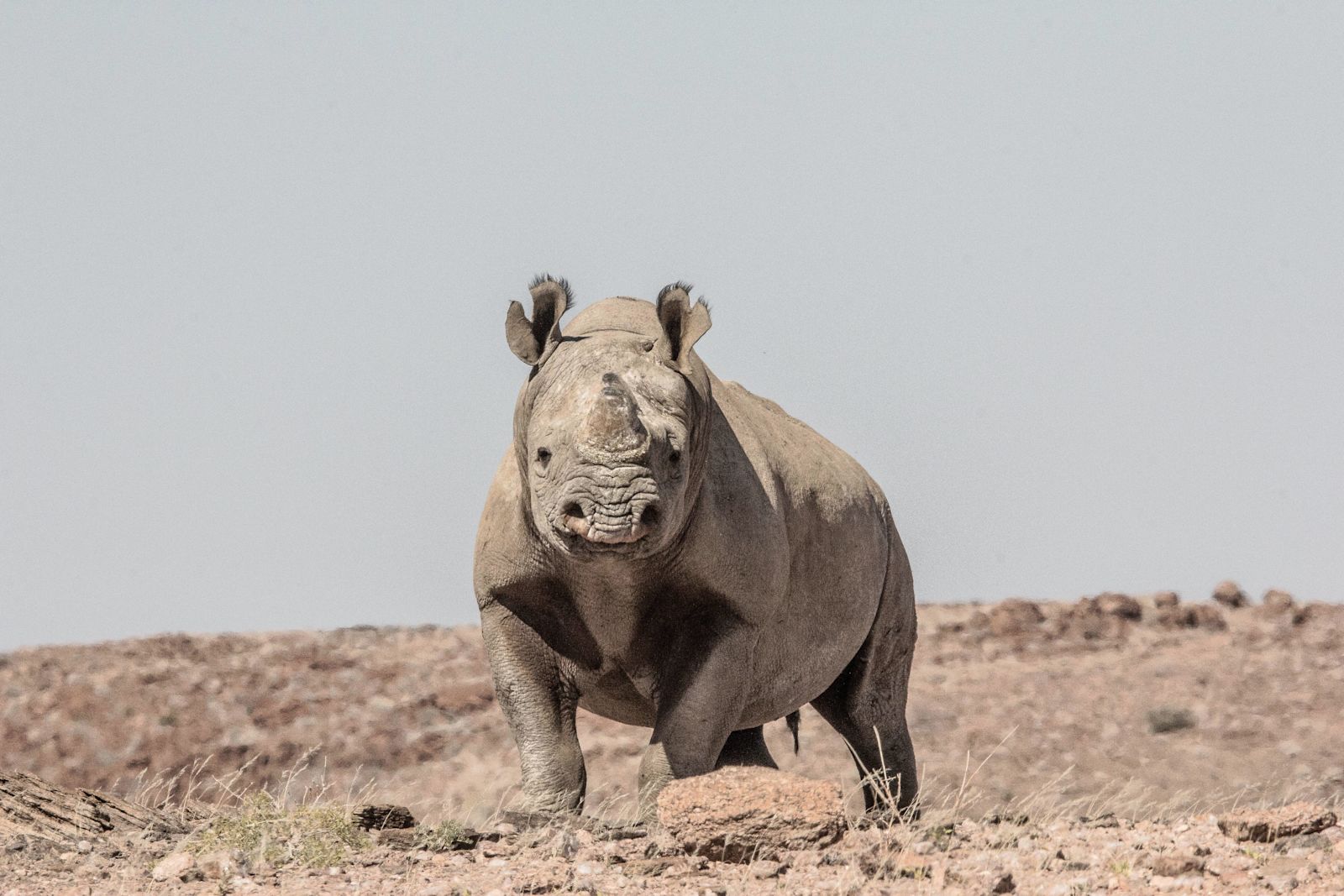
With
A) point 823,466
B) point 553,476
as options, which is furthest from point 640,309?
point 553,476

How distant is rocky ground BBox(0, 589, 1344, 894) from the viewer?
7.71 m

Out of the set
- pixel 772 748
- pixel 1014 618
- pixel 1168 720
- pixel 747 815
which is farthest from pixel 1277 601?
pixel 747 815

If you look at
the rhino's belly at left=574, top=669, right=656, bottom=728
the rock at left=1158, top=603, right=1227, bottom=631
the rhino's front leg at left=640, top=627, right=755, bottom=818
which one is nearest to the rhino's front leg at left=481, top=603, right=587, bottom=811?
the rhino's belly at left=574, top=669, right=656, bottom=728

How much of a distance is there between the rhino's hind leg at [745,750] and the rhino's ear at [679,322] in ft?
11.1

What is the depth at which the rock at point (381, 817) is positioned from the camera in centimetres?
881

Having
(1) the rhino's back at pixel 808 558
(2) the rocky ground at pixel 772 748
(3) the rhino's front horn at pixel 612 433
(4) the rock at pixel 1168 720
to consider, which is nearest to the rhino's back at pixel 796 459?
(1) the rhino's back at pixel 808 558

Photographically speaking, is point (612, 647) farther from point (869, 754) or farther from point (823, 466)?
point (869, 754)

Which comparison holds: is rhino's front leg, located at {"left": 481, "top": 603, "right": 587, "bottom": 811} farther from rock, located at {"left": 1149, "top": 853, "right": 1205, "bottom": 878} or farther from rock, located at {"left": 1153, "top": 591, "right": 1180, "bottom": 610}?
rock, located at {"left": 1153, "top": 591, "right": 1180, "bottom": 610}

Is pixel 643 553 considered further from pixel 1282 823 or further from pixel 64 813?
pixel 64 813

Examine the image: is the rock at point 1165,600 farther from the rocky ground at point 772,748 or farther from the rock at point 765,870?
A: the rock at point 765,870

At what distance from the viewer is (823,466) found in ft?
36.8

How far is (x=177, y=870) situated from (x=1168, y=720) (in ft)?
62.4

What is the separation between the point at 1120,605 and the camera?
31203 millimetres

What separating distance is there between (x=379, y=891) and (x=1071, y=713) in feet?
60.9
